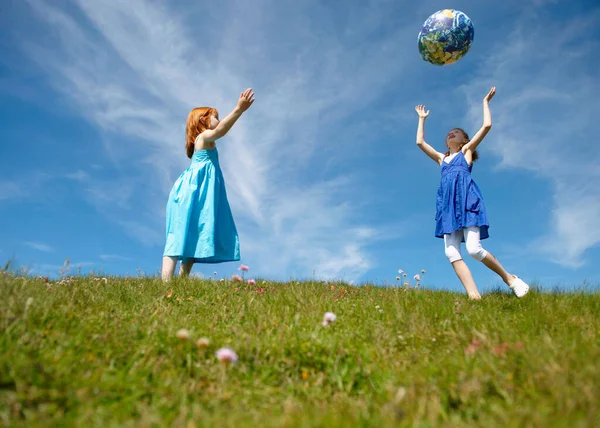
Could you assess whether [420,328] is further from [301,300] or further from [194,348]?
[194,348]

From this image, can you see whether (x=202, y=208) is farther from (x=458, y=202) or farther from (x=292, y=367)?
(x=292, y=367)

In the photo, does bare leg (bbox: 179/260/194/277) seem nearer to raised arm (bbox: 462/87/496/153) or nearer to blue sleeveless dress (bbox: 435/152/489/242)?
blue sleeveless dress (bbox: 435/152/489/242)

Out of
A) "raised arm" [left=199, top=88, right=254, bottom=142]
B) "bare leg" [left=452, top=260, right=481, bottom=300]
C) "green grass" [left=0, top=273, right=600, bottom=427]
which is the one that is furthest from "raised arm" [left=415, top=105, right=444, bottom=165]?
"green grass" [left=0, top=273, right=600, bottom=427]

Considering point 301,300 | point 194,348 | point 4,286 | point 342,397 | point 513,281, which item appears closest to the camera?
point 342,397

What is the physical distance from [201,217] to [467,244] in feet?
15.3

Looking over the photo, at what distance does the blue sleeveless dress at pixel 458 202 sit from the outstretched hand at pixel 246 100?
365 centimetres

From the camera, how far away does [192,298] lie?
638cm

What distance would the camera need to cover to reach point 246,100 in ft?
26.8

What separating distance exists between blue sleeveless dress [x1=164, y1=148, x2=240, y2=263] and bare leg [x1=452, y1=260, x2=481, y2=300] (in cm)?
394

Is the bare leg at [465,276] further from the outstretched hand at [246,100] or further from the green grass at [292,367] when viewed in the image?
the outstretched hand at [246,100]

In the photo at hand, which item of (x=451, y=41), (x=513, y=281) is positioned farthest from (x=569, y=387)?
(x=451, y=41)

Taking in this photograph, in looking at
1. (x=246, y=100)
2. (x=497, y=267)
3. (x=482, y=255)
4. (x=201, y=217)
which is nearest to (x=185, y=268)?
(x=201, y=217)

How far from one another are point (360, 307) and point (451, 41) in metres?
5.30

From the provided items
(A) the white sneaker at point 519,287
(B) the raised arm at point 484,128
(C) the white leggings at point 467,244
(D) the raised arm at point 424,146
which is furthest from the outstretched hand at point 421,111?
(A) the white sneaker at point 519,287
